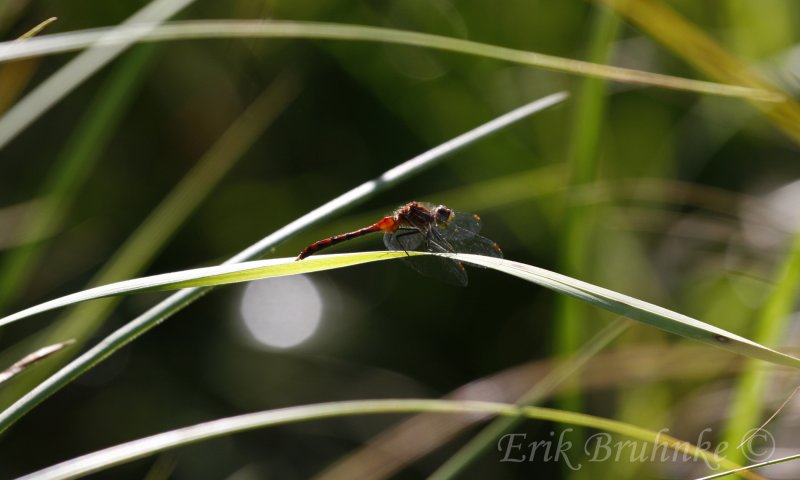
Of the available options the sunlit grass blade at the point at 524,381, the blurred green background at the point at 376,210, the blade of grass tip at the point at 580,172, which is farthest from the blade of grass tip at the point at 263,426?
the blurred green background at the point at 376,210

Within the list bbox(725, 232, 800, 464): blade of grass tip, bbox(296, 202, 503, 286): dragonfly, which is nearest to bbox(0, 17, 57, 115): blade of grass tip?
bbox(296, 202, 503, 286): dragonfly

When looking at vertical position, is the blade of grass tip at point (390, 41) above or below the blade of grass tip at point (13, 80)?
below

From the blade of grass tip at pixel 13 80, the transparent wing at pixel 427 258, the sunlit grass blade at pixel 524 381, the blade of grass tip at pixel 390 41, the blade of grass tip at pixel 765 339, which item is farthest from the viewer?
the sunlit grass blade at pixel 524 381

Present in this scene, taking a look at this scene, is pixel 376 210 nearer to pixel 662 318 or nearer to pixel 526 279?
pixel 526 279

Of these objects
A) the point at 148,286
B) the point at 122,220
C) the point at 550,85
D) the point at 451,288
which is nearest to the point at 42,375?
the point at 148,286

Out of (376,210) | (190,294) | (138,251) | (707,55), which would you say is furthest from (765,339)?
(376,210)

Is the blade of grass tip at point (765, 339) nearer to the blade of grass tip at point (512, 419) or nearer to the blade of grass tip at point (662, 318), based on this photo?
the blade of grass tip at point (512, 419)

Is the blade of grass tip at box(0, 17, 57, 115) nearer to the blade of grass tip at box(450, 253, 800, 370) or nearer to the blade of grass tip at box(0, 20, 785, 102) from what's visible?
the blade of grass tip at box(0, 20, 785, 102)
